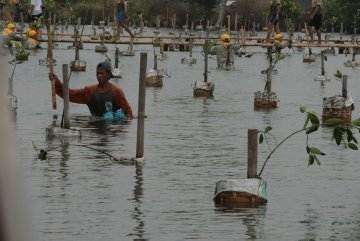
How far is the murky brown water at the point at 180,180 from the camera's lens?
14344 millimetres

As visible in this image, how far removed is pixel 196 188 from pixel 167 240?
5133 mm

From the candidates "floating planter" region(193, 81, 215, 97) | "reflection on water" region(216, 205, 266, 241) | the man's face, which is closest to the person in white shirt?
"floating planter" region(193, 81, 215, 97)

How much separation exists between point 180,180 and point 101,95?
8.20 m

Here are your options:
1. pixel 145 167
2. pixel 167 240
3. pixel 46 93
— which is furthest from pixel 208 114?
pixel 167 240

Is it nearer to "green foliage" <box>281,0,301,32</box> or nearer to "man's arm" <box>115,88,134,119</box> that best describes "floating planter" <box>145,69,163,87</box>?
"man's arm" <box>115,88,134,119</box>

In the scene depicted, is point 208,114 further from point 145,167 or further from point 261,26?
point 261,26

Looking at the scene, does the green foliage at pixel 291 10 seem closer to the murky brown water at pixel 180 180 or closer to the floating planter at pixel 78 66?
the floating planter at pixel 78 66

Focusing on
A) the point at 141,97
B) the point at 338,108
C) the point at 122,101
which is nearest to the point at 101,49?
the point at 338,108

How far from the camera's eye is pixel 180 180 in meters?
19.5

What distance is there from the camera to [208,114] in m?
36.5

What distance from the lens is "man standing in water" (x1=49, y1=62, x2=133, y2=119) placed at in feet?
87.8

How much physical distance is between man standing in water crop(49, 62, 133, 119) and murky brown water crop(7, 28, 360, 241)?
499mm

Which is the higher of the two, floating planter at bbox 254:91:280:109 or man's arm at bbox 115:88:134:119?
man's arm at bbox 115:88:134:119

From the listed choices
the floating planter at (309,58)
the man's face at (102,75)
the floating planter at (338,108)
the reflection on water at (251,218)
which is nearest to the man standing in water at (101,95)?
the man's face at (102,75)
